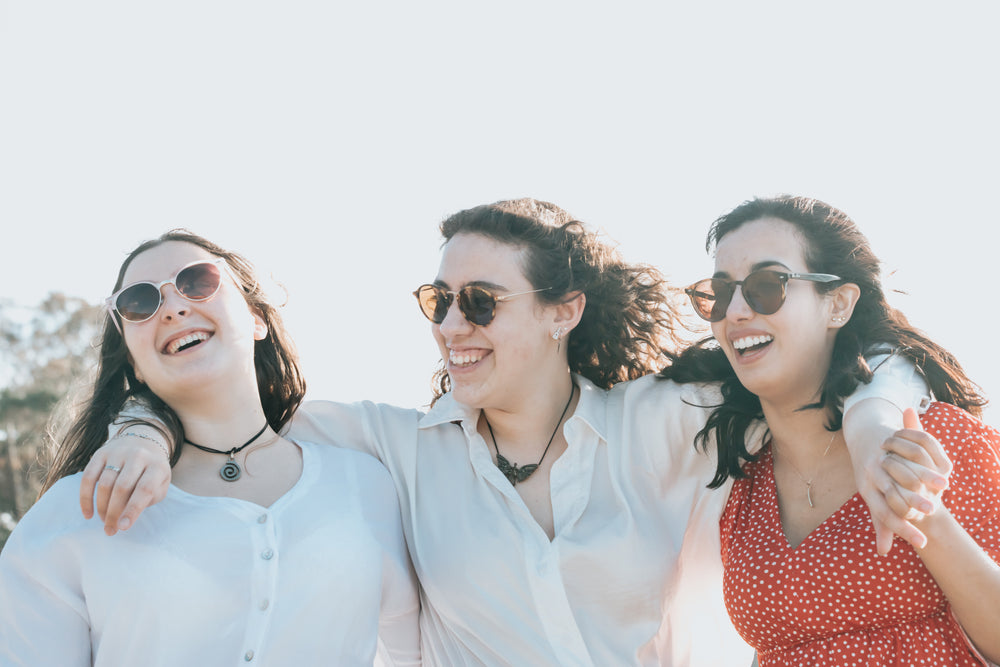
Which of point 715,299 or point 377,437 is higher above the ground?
point 715,299

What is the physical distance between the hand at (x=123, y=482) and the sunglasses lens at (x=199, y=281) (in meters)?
0.67

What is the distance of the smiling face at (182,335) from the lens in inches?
141

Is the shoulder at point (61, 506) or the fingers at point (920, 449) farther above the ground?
the fingers at point (920, 449)

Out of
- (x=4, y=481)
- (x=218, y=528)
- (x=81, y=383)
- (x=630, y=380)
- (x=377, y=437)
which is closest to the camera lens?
(x=218, y=528)

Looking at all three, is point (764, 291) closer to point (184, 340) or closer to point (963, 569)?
point (963, 569)

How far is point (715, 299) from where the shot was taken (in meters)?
3.79

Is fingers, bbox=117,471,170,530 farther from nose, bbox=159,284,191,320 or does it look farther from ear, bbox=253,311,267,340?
ear, bbox=253,311,267,340

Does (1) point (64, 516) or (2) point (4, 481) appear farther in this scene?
(2) point (4, 481)

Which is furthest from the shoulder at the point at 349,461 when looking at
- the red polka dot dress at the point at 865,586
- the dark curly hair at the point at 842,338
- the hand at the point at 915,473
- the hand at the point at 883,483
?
the hand at the point at 915,473

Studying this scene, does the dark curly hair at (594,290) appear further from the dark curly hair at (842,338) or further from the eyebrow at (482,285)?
the dark curly hair at (842,338)

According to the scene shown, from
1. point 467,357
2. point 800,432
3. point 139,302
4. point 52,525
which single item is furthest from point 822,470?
point 52,525

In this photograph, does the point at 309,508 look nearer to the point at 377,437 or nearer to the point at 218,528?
the point at 218,528

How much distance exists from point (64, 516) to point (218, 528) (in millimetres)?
528

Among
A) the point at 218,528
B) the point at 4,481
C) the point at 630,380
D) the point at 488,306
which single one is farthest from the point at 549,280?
the point at 4,481
